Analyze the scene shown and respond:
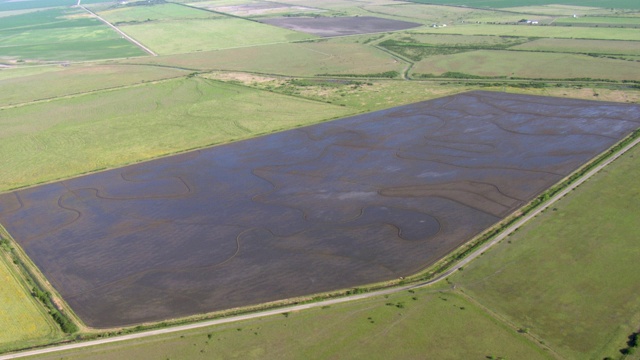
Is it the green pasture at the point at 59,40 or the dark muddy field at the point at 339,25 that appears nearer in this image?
the green pasture at the point at 59,40

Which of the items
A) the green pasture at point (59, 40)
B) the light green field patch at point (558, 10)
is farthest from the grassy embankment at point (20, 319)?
the light green field patch at point (558, 10)

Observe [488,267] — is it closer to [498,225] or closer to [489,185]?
[498,225]

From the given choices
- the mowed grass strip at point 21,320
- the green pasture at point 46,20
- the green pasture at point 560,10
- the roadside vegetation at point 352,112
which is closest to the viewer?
the roadside vegetation at point 352,112

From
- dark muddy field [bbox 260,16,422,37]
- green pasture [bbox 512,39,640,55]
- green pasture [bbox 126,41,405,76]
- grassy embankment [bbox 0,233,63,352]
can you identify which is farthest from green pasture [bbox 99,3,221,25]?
grassy embankment [bbox 0,233,63,352]

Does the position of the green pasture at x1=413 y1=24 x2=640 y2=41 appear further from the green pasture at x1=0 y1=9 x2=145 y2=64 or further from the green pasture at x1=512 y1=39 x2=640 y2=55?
the green pasture at x1=0 y1=9 x2=145 y2=64

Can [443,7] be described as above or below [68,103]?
above

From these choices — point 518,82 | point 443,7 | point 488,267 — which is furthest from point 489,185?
point 443,7

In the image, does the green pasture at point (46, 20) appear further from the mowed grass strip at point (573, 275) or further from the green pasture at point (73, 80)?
the mowed grass strip at point (573, 275)

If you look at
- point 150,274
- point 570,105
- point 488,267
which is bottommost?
point 150,274
